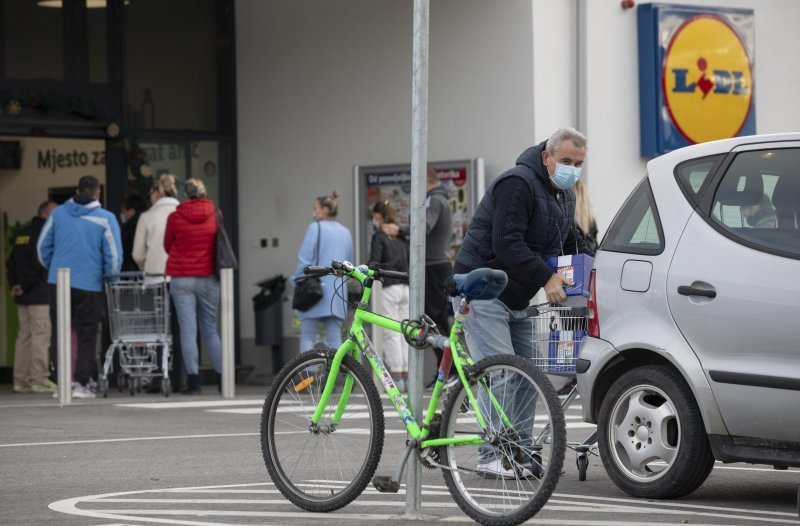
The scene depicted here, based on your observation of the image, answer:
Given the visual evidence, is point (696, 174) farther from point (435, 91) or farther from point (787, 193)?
point (435, 91)

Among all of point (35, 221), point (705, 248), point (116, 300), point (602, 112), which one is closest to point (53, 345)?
point (116, 300)

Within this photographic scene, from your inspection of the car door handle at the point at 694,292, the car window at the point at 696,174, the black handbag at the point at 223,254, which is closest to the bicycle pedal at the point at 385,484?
the car door handle at the point at 694,292

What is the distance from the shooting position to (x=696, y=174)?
24.6 feet

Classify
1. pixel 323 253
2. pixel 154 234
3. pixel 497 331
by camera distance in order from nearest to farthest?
pixel 497 331, pixel 323 253, pixel 154 234

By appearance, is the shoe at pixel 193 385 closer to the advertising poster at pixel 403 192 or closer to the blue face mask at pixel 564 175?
the advertising poster at pixel 403 192

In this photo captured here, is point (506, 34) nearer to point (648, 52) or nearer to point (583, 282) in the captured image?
point (648, 52)

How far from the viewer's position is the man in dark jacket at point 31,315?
16.6 m

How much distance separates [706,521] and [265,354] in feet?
40.4

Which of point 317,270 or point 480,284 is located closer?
point 480,284

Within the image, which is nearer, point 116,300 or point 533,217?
point 533,217

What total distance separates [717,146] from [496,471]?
7.43 feet

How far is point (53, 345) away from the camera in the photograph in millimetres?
15484

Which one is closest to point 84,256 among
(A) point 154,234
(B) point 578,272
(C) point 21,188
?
(A) point 154,234

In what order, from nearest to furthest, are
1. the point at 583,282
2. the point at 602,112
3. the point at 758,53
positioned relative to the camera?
the point at 583,282 → the point at 602,112 → the point at 758,53
